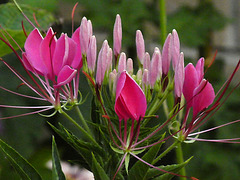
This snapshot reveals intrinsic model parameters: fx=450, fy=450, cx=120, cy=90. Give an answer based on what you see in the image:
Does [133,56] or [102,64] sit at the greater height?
[102,64]

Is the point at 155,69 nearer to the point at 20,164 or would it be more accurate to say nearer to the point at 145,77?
the point at 145,77

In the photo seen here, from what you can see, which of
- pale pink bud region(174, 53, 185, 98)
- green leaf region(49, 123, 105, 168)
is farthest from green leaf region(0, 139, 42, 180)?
pale pink bud region(174, 53, 185, 98)

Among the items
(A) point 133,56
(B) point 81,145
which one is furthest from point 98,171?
(A) point 133,56

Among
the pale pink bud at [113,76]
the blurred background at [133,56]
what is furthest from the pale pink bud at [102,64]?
the blurred background at [133,56]

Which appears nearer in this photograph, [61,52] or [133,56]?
[61,52]

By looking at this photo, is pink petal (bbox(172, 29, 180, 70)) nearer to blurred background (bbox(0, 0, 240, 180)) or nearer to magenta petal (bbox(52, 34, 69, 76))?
magenta petal (bbox(52, 34, 69, 76))
